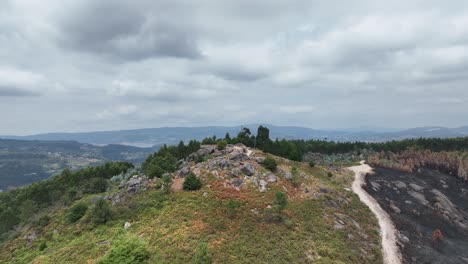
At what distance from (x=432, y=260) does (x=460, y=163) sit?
6969 centimetres

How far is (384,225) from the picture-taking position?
165ft

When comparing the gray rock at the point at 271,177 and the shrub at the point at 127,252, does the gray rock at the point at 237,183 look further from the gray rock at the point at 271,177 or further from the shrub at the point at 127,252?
the shrub at the point at 127,252

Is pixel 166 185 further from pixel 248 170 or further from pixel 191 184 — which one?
pixel 248 170

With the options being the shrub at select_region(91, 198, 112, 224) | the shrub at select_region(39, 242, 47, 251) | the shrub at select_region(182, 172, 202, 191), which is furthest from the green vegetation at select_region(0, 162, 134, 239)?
the shrub at select_region(182, 172, 202, 191)

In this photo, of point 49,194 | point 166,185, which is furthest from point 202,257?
point 49,194

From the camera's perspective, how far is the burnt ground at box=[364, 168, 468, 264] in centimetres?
4359

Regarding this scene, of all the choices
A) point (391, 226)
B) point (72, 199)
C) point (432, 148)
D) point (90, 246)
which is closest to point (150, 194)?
point (90, 246)

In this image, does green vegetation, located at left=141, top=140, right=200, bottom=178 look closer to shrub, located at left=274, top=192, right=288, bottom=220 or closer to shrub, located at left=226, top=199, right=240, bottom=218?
shrub, located at left=226, top=199, right=240, bottom=218

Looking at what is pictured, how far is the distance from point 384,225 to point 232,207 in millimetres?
29489

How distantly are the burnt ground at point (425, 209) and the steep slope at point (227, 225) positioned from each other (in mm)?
6050

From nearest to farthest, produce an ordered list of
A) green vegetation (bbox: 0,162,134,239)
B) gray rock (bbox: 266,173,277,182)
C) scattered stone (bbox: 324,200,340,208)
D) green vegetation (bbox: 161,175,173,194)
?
scattered stone (bbox: 324,200,340,208) < green vegetation (bbox: 161,175,173,194) < gray rock (bbox: 266,173,277,182) < green vegetation (bbox: 0,162,134,239)

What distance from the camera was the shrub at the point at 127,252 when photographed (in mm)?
30438

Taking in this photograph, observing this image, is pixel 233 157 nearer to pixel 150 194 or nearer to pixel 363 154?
pixel 150 194

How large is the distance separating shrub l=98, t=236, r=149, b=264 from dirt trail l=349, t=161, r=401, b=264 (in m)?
33.1
